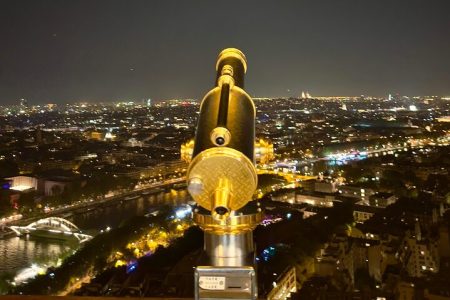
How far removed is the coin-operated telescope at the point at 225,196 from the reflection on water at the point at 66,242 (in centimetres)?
509

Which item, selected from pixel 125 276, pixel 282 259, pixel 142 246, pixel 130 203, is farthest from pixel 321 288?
pixel 130 203

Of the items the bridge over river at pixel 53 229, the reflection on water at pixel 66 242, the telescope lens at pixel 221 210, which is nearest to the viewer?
the telescope lens at pixel 221 210

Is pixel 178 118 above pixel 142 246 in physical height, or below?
above

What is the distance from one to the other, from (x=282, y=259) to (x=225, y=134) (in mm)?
5030

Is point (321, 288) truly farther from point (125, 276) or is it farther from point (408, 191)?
point (408, 191)


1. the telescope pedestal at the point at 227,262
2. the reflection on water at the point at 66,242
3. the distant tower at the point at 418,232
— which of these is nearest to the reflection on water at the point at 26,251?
the reflection on water at the point at 66,242

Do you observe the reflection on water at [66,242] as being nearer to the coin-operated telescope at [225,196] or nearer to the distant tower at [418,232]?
the distant tower at [418,232]

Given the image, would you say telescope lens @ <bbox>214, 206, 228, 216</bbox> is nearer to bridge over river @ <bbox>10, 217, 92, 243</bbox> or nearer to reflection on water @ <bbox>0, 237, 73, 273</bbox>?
reflection on water @ <bbox>0, 237, 73, 273</bbox>

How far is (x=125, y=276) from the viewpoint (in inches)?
199

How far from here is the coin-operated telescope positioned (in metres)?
0.51

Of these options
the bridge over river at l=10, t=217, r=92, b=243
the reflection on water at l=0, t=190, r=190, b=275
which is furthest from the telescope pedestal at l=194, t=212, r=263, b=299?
the bridge over river at l=10, t=217, r=92, b=243

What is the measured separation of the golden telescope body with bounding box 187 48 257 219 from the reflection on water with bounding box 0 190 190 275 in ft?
16.7

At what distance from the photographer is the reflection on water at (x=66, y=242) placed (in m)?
6.64

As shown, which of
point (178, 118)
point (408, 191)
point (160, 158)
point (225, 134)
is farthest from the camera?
point (178, 118)
